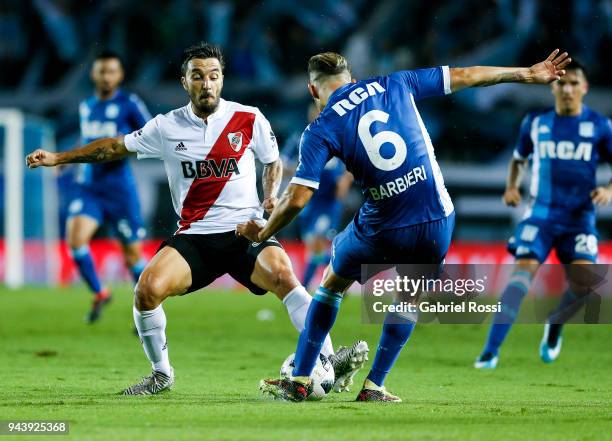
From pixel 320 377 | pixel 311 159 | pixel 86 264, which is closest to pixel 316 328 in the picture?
pixel 320 377

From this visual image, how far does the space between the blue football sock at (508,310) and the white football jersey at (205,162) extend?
8.67ft

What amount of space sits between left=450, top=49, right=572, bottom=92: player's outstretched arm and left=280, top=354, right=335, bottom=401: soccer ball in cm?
177

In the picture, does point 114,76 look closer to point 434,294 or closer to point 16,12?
point 434,294

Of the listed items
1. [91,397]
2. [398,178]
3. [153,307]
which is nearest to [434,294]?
[398,178]

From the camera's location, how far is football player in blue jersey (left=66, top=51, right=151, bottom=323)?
11508 millimetres

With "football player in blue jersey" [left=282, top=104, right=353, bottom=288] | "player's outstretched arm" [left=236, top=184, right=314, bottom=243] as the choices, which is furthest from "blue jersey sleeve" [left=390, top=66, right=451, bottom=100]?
"football player in blue jersey" [left=282, top=104, right=353, bottom=288]

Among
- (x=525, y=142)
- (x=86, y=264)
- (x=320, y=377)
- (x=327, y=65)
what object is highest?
(x=327, y=65)

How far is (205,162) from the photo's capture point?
22.9 ft

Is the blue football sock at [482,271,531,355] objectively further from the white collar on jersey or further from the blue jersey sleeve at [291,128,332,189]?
the blue jersey sleeve at [291,128,332,189]

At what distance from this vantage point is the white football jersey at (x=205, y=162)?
697 centimetres

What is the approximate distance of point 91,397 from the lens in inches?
256

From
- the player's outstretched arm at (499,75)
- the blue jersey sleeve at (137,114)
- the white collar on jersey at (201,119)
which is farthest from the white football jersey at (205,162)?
the blue jersey sleeve at (137,114)

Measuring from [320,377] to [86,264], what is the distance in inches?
239

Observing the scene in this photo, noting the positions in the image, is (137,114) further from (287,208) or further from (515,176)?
(287,208)
